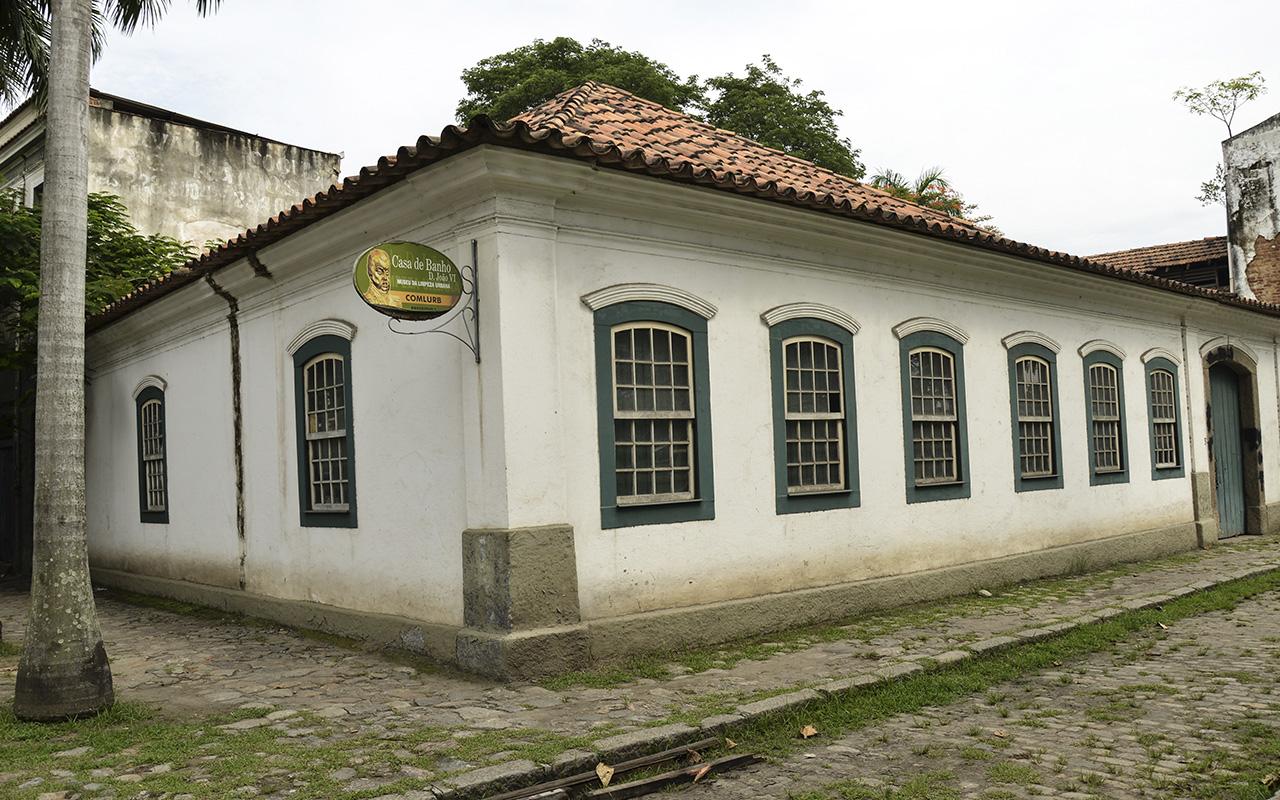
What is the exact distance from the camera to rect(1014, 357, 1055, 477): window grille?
11648 mm

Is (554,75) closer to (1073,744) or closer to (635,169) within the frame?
(635,169)

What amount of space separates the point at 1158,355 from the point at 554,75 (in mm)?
17470

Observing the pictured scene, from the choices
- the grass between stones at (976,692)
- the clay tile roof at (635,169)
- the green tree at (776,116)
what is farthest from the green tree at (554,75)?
the grass between stones at (976,692)

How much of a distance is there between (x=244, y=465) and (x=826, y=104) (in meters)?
23.5

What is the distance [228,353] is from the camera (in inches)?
420

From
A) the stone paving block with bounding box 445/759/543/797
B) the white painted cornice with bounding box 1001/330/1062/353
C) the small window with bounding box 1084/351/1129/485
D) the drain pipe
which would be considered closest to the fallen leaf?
the stone paving block with bounding box 445/759/543/797

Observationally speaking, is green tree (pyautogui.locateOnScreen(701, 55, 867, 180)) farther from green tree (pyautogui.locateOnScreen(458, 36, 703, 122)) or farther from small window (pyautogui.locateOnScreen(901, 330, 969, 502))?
small window (pyautogui.locateOnScreen(901, 330, 969, 502))

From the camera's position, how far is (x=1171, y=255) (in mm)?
25500

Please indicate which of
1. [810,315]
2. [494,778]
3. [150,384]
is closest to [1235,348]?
[810,315]

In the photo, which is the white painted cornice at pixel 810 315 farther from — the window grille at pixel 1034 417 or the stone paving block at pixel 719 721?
the stone paving block at pixel 719 721

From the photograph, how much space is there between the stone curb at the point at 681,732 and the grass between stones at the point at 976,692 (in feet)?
0.15

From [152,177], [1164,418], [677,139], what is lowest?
[1164,418]

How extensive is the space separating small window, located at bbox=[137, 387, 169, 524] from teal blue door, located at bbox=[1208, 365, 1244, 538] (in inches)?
569

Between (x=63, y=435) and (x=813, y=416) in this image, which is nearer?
(x=63, y=435)
